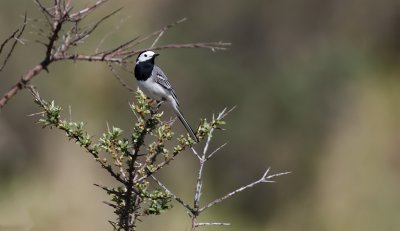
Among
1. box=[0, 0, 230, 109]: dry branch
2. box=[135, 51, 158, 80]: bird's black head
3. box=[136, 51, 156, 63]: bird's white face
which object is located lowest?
box=[0, 0, 230, 109]: dry branch

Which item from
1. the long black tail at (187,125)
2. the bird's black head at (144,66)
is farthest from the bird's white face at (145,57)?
the long black tail at (187,125)

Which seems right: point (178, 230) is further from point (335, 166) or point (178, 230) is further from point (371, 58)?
point (371, 58)

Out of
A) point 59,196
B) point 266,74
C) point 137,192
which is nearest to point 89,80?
point 59,196

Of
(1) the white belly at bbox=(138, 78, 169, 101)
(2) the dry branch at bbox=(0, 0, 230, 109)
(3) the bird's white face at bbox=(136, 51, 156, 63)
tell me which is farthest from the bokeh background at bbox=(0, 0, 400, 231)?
(2) the dry branch at bbox=(0, 0, 230, 109)

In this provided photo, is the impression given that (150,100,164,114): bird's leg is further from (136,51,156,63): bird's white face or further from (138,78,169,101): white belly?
(136,51,156,63): bird's white face

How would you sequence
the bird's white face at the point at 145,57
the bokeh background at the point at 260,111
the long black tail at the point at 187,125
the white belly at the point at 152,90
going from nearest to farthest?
1. the long black tail at the point at 187,125
2. the white belly at the point at 152,90
3. the bird's white face at the point at 145,57
4. the bokeh background at the point at 260,111

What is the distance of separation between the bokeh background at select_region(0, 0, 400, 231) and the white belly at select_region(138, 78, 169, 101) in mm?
5852

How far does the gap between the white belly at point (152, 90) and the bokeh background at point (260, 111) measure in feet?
19.2

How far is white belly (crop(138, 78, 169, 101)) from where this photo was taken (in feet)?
20.5

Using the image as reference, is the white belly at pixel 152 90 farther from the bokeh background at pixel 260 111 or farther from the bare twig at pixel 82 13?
the bokeh background at pixel 260 111

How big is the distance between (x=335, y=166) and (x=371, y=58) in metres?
1.84

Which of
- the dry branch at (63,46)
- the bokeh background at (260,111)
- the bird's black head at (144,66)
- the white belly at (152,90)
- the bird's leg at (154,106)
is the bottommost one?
the dry branch at (63,46)

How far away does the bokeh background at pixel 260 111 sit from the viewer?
1251 centimetres

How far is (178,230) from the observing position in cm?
1152
